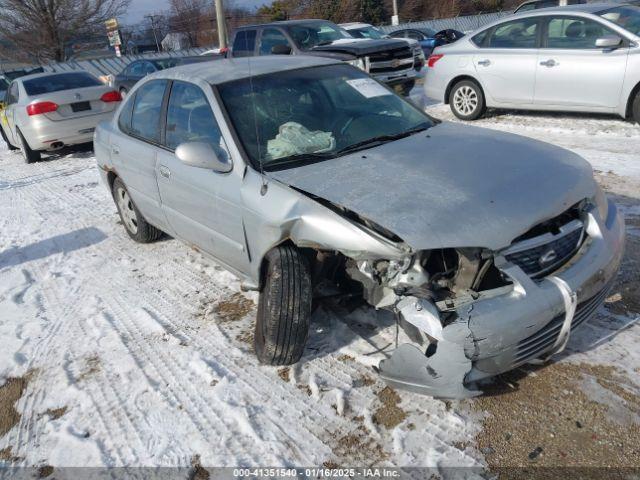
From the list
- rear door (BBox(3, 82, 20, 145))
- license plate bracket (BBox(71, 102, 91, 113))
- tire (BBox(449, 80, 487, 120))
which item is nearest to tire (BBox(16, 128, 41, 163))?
rear door (BBox(3, 82, 20, 145))

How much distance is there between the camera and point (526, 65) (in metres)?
7.97

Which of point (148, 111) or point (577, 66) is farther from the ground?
point (148, 111)

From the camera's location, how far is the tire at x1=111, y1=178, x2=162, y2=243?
5.25 m

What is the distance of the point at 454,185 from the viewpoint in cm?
283

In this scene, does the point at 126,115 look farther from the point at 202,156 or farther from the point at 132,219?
the point at 202,156

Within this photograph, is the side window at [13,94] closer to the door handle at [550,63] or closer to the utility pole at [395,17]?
the door handle at [550,63]

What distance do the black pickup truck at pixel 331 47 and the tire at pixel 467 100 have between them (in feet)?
5.09

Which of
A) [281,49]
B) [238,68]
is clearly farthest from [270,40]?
[238,68]

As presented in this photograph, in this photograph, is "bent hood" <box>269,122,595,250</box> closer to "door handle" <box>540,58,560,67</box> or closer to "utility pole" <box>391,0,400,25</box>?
"door handle" <box>540,58,560,67</box>

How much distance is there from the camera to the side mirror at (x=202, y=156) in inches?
130

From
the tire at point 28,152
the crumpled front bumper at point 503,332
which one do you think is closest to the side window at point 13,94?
the tire at point 28,152

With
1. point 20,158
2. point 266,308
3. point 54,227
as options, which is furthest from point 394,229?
point 20,158

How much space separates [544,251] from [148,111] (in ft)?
11.2

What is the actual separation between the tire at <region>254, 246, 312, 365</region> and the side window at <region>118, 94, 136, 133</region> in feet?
8.28
